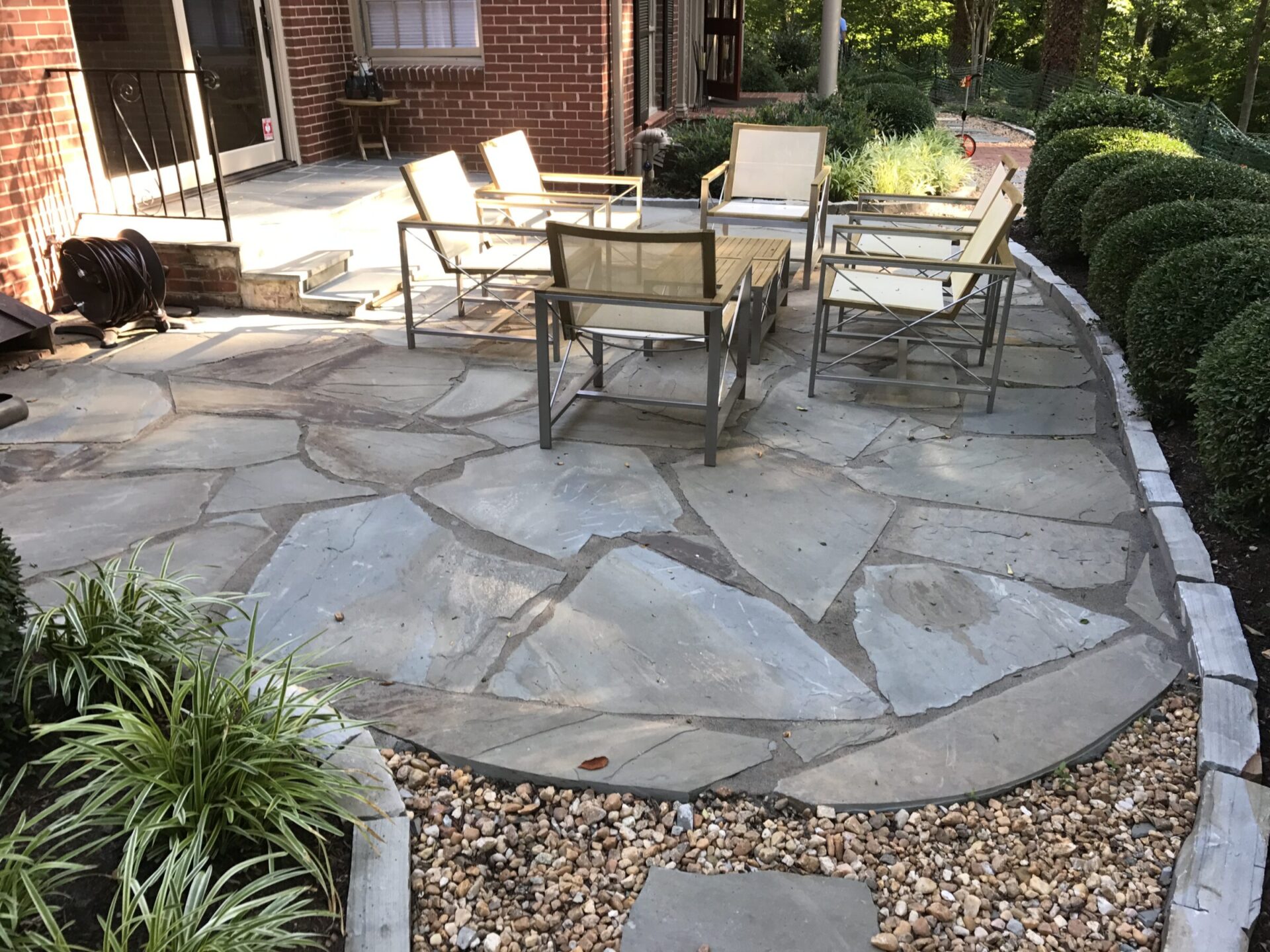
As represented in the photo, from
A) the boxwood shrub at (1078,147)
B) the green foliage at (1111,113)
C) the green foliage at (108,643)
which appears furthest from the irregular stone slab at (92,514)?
the green foliage at (1111,113)

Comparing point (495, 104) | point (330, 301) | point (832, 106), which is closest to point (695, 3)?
point (832, 106)

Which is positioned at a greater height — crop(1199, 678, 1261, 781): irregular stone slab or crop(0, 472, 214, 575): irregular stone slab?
crop(0, 472, 214, 575): irregular stone slab

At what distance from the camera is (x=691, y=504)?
12.0 ft

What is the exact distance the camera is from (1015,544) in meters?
3.42

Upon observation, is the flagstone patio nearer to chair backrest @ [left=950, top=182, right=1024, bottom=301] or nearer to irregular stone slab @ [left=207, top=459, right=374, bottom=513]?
irregular stone slab @ [left=207, top=459, right=374, bottom=513]

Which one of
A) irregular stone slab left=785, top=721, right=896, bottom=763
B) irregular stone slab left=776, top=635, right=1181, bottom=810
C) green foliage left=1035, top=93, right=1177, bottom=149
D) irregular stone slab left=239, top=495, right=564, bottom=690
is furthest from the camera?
green foliage left=1035, top=93, right=1177, bottom=149

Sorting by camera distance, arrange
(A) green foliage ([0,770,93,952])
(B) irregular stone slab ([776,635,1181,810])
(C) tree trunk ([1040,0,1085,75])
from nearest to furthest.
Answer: (A) green foliage ([0,770,93,952]) → (B) irregular stone slab ([776,635,1181,810]) → (C) tree trunk ([1040,0,1085,75])

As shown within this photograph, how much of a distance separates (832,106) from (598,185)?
112 inches

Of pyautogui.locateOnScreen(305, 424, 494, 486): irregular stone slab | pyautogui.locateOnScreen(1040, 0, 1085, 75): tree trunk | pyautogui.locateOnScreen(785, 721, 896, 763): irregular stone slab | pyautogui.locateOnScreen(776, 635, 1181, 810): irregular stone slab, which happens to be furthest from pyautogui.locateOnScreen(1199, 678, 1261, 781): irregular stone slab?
pyautogui.locateOnScreen(1040, 0, 1085, 75): tree trunk

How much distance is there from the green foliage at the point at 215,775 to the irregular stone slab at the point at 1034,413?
3194mm

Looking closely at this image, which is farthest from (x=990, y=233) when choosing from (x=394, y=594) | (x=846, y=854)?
(x=846, y=854)

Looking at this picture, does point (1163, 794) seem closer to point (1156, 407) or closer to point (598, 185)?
point (1156, 407)

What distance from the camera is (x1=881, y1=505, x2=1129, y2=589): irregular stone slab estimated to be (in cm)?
326

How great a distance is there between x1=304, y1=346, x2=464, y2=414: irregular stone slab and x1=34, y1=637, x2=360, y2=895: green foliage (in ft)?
8.10
